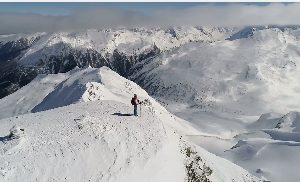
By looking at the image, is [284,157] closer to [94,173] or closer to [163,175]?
[163,175]

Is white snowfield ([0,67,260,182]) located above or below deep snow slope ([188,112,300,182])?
above

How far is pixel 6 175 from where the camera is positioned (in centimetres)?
3039

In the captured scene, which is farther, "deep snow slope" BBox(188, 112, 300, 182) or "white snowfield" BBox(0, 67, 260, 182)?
"deep snow slope" BBox(188, 112, 300, 182)

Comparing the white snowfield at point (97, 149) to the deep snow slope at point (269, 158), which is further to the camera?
the deep snow slope at point (269, 158)

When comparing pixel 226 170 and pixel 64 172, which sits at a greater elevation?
pixel 64 172

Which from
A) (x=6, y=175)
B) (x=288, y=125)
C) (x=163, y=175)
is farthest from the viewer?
(x=288, y=125)

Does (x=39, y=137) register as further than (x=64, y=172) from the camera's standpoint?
Yes

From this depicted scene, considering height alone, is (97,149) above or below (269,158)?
above

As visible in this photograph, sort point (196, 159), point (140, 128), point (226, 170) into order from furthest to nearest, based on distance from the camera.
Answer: point (226, 170), point (196, 159), point (140, 128)

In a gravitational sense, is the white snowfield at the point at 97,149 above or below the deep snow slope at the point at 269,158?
above

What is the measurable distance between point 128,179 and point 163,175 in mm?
3353

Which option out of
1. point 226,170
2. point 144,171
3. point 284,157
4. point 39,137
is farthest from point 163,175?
point 284,157

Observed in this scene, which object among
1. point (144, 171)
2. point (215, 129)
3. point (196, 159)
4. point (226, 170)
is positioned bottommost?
point (215, 129)

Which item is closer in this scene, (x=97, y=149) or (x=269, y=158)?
(x=97, y=149)
